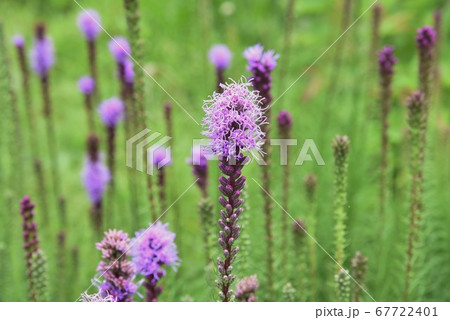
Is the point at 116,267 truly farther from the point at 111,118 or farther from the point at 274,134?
the point at 274,134

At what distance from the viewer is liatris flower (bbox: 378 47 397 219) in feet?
4.66

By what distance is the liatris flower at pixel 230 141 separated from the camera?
87 cm

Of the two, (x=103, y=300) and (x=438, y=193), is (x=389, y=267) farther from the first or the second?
(x=103, y=300)

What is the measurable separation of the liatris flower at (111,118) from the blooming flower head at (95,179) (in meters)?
0.12

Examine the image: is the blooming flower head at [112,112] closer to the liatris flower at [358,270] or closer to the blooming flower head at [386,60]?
the blooming flower head at [386,60]

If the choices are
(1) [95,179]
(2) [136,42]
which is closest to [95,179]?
(1) [95,179]

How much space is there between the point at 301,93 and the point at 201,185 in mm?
1501

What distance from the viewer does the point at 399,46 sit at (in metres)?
2.94

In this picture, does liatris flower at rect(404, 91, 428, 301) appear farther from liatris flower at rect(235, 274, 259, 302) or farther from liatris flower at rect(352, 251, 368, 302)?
liatris flower at rect(235, 274, 259, 302)

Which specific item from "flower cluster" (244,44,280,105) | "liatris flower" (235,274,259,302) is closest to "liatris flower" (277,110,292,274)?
"flower cluster" (244,44,280,105)

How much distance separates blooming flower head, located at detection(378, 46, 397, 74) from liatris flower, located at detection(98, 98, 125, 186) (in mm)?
765

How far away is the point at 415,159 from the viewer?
1346 mm

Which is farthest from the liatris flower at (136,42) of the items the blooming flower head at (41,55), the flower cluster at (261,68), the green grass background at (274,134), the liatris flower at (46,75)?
the blooming flower head at (41,55)
